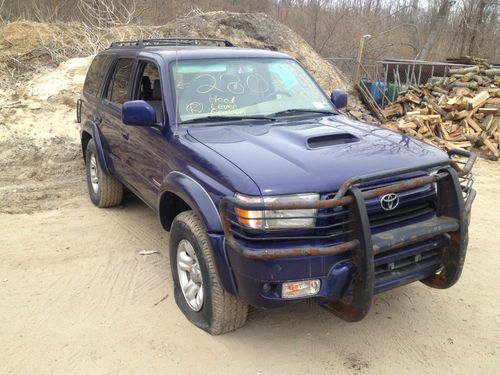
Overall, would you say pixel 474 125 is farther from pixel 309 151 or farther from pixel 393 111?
pixel 309 151

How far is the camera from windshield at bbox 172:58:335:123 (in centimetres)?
393

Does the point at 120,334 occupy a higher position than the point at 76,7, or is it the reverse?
the point at 76,7

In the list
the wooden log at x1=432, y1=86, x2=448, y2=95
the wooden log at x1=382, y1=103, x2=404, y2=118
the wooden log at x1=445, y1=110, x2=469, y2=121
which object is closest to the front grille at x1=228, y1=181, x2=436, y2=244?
the wooden log at x1=445, y1=110, x2=469, y2=121

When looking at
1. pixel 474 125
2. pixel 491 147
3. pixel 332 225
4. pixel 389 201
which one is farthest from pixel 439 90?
pixel 332 225

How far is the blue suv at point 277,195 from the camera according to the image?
2738 mm

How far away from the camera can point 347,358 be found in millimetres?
3160

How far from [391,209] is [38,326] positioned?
257cm

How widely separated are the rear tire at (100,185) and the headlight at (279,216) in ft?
10.4

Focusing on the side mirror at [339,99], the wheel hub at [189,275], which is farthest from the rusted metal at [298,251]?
the side mirror at [339,99]

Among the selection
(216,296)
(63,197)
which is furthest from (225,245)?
(63,197)

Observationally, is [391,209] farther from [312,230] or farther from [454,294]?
[454,294]

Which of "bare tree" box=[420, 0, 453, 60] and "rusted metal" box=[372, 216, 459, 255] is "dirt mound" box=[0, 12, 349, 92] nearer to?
"rusted metal" box=[372, 216, 459, 255]

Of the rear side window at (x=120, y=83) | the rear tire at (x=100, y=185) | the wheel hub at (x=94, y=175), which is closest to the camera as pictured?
the rear side window at (x=120, y=83)

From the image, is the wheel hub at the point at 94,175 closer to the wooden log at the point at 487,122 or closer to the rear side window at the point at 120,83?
the rear side window at the point at 120,83
